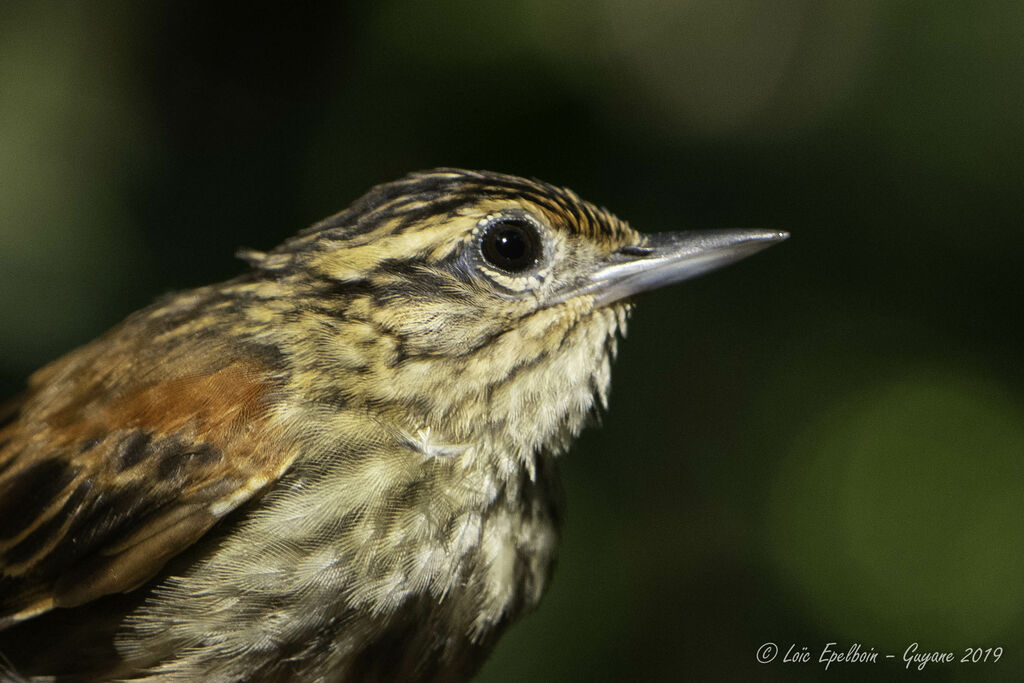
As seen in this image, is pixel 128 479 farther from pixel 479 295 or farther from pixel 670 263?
pixel 670 263

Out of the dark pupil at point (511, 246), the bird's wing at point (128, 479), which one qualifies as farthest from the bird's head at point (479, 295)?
the bird's wing at point (128, 479)

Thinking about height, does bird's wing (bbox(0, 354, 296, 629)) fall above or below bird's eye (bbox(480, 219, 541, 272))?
below

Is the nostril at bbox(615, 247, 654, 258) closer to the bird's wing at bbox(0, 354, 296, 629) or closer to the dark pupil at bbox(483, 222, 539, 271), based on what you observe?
the dark pupil at bbox(483, 222, 539, 271)

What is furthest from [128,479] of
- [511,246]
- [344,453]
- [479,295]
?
[511,246]

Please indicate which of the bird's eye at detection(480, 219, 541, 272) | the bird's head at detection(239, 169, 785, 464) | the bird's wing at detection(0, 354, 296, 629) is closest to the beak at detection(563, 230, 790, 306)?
the bird's head at detection(239, 169, 785, 464)

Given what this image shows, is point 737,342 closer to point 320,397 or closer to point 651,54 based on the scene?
point 651,54

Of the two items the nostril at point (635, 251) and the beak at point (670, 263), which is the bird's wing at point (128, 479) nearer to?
the beak at point (670, 263)
